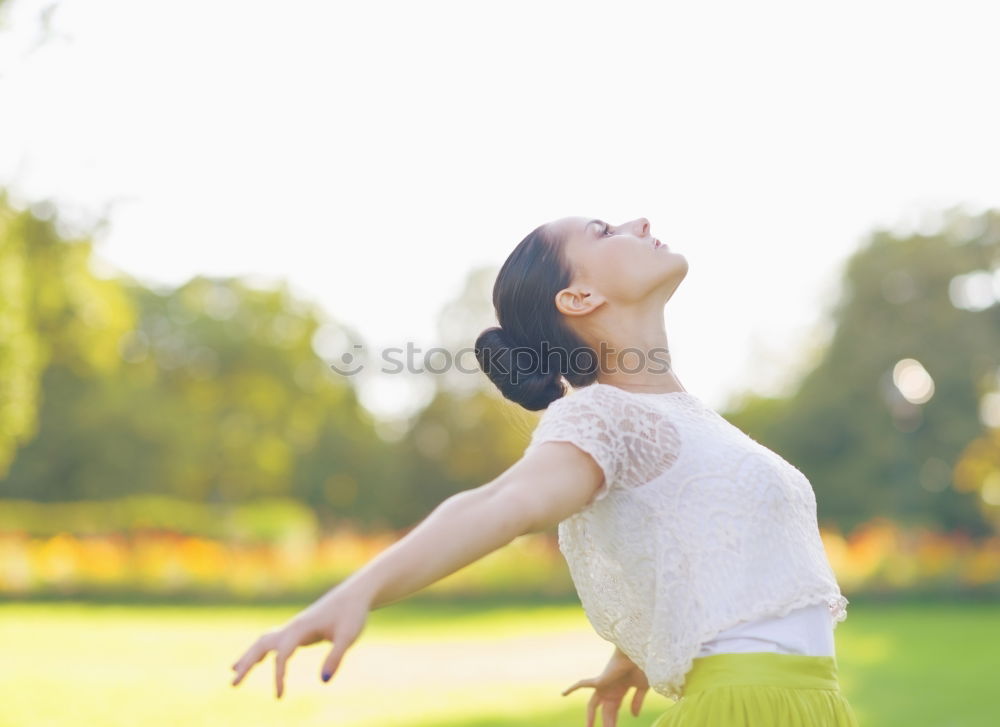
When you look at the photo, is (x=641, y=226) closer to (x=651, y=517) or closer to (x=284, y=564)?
(x=651, y=517)

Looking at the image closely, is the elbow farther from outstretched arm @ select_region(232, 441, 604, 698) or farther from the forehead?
the forehead

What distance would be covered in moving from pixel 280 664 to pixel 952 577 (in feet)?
58.3

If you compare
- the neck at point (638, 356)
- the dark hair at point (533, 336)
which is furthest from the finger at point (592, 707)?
the neck at point (638, 356)

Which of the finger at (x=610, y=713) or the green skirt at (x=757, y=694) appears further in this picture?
the finger at (x=610, y=713)

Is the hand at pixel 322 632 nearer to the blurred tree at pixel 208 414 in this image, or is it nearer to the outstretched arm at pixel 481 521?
the outstretched arm at pixel 481 521

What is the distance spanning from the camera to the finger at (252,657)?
1468mm

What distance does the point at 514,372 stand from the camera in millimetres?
2396

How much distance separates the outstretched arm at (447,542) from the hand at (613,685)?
839 millimetres

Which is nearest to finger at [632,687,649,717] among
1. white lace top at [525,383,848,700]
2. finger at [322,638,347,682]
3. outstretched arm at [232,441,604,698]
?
white lace top at [525,383,848,700]

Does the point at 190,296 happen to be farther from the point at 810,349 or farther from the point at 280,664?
the point at 280,664

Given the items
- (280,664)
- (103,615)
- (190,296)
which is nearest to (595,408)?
(280,664)

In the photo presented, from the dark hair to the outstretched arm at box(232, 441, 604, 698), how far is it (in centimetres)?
51

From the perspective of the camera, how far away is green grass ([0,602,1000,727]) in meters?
7.39

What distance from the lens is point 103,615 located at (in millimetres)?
13906
